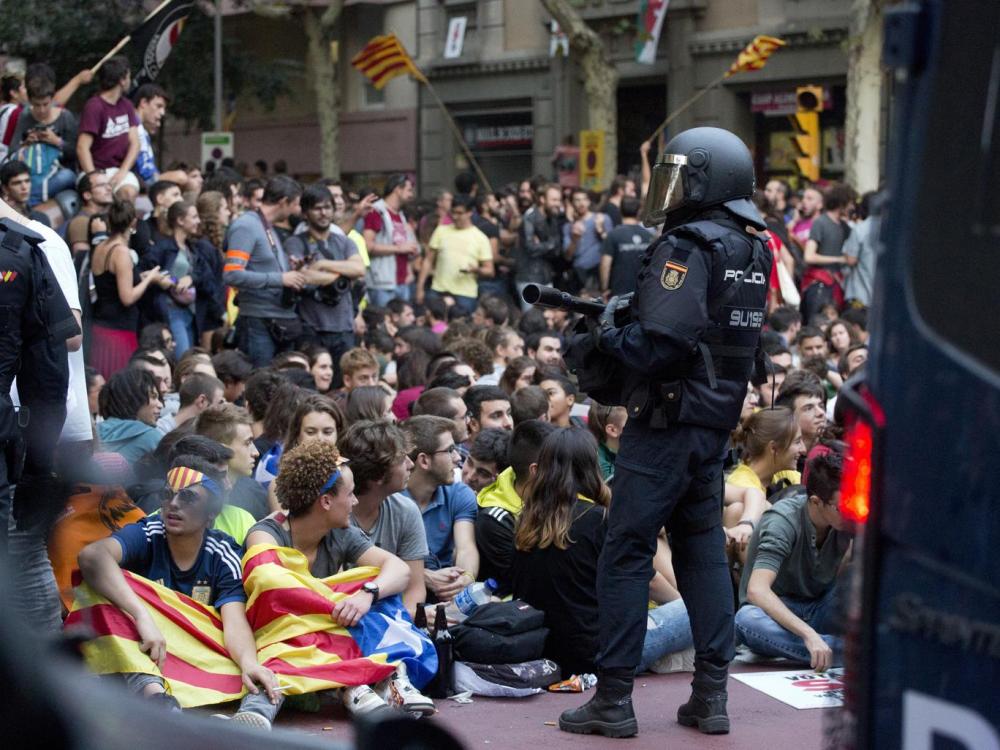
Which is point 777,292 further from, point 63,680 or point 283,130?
point 283,130

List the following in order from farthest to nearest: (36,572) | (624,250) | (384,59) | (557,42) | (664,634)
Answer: (557,42), (384,59), (624,250), (664,634), (36,572)

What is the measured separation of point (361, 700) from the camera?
5969 mm

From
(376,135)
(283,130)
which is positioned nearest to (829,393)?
(376,135)

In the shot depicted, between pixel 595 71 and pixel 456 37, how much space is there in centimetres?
809

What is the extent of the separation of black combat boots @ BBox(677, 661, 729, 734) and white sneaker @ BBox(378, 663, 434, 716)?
1004 mm

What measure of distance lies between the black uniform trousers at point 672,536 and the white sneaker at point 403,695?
2.61 ft

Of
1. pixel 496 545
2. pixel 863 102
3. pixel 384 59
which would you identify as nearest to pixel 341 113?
pixel 384 59

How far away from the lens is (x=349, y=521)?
6.67 m

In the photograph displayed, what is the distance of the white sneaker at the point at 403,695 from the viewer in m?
6.05

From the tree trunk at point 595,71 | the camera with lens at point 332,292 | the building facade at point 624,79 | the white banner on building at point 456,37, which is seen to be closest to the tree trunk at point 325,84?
the building facade at point 624,79

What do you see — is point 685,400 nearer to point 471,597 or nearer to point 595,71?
point 471,597

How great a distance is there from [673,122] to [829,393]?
64.6 ft

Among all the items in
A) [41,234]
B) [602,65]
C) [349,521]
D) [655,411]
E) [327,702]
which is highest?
[602,65]

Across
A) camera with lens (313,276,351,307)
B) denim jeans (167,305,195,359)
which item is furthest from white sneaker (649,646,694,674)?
denim jeans (167,305,195,359)
